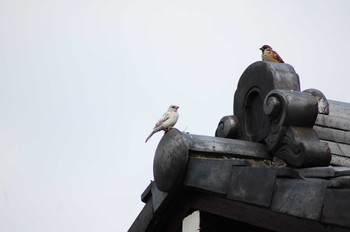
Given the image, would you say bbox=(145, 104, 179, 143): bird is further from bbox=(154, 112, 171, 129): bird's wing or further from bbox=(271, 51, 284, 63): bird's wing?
bbox=(271, 51, 284, 63): bird's wing

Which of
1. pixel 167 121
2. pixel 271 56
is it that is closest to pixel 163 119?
pixel 167 121

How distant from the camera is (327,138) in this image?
188 inches

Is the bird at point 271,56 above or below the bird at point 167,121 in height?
above

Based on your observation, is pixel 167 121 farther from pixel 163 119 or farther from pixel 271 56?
pixel 271 56

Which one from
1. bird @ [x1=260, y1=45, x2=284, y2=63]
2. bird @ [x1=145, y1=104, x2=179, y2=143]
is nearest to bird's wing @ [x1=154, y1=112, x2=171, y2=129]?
bird @ [x1=145, y1=104, x2=179, y2=143]

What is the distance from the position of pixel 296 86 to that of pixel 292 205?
4.30ft

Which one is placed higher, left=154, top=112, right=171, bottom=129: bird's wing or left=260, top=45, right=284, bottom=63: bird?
left=260, top=45, right=284, bottom=63: bird

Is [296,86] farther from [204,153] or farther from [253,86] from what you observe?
[204,153]

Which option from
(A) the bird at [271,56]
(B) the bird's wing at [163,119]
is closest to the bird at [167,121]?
(B) the bird's wing at [163,119]

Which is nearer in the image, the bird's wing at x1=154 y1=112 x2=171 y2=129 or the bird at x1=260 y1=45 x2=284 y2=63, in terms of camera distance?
the bird's wing at x1=154 y1=112 x2=171 y2=129

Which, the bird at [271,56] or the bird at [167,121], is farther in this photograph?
the bird at [271,56]

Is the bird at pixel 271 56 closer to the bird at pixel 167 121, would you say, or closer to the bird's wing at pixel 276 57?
the bird's wing at pixel 276 57

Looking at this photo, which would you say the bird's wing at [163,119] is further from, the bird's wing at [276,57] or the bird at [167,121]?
the bird's wing at [276,57]

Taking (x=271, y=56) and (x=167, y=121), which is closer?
(x=167, y=121)
